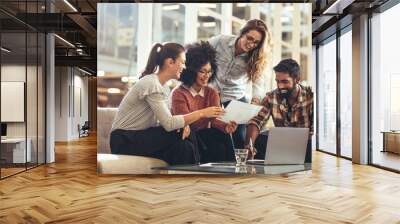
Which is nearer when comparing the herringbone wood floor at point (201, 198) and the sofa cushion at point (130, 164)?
the herringbone wood floor at point (201, 198)

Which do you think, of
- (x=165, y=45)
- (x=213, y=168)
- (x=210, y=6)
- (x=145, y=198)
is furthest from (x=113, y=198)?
(x=210, y=6)

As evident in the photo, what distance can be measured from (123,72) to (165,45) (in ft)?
2.67

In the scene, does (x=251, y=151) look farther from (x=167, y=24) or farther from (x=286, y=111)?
(x=167, y=24)

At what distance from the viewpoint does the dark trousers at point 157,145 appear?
6.44m

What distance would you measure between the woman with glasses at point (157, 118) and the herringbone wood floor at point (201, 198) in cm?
44

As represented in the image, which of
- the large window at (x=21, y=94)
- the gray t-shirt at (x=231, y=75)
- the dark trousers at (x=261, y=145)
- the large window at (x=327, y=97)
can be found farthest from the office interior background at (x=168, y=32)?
the large window at (x=327, y=97)

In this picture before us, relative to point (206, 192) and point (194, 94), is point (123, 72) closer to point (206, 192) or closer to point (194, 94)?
point (194, 94)

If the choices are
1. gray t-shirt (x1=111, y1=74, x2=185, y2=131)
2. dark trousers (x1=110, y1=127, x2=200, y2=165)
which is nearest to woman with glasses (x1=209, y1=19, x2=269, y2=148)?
dark trousers (x1=110, y1=127, x2=200, y2=165)

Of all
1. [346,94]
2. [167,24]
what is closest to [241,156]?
[167,24]

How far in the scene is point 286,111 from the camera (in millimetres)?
6629

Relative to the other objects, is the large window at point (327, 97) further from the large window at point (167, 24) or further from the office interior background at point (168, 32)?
the large window at point (167, 24)

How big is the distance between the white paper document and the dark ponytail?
1.23 meters

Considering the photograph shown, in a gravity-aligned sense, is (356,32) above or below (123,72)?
above

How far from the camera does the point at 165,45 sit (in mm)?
6520
